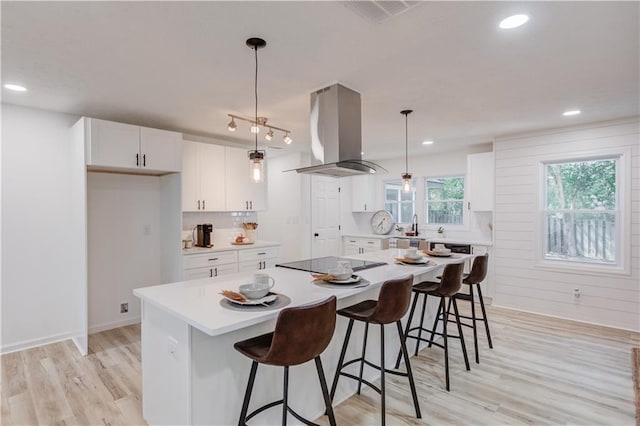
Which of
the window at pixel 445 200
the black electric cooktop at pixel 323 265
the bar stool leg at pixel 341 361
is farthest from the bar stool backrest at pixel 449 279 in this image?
the window at pixel 445 200

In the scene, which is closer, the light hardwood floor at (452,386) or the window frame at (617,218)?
the light hardwood floor at (452,386)

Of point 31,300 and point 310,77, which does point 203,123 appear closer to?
point 310,77

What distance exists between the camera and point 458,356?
3191 mm

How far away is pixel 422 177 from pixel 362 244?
173cm

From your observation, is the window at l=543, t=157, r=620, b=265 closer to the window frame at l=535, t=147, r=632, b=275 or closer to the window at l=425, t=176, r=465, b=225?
the window frame at l=535, t=147, r=632, b=275

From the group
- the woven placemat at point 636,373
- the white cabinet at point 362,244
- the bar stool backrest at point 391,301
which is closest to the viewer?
the bar stool backrest at point 391,301

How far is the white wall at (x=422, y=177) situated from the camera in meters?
5.53

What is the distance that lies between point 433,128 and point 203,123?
9.74 feet

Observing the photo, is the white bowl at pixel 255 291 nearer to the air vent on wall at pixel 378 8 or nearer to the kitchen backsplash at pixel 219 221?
the air vent on wall at pixel 378 8

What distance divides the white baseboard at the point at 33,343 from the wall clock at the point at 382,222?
5.20m

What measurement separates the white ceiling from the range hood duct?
0.14 metres

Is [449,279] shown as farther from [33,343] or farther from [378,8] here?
[33,343]

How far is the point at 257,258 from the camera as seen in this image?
464 centimetres

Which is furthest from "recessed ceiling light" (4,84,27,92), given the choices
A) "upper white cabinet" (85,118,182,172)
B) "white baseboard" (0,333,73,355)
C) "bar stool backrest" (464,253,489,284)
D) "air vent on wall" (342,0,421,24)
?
"bar stool backrest" (464,253,489,284)
